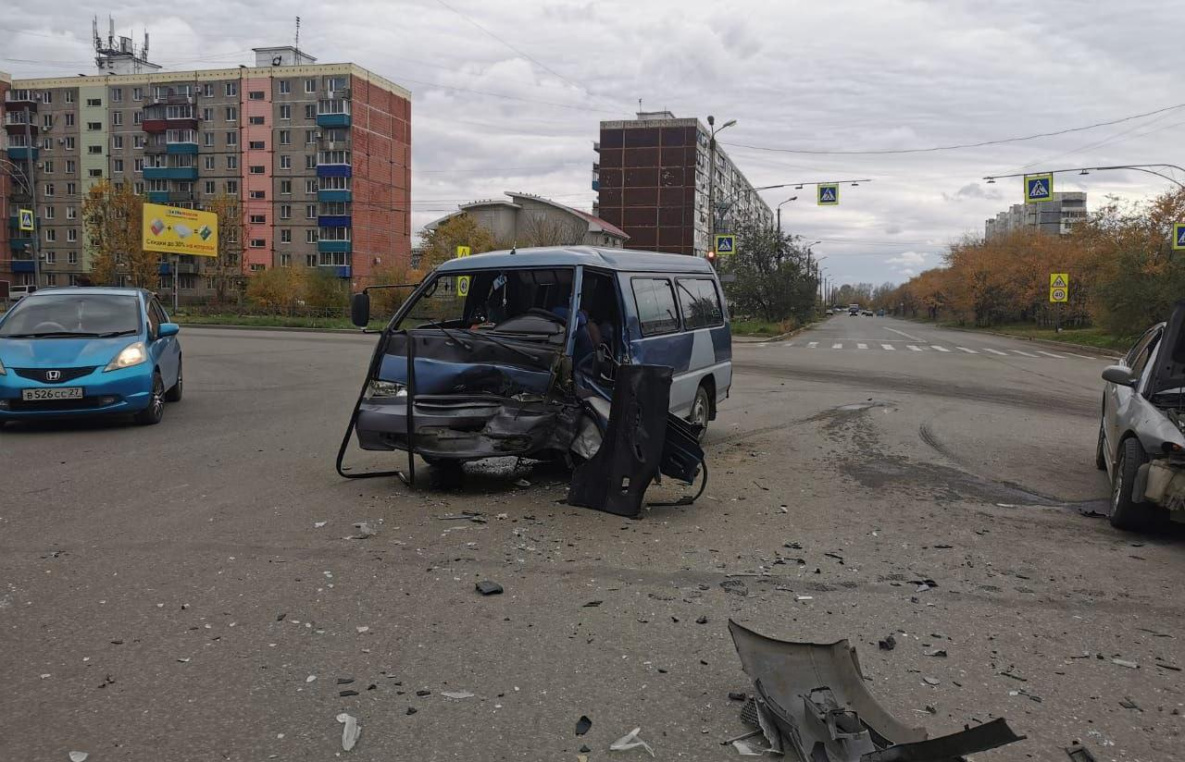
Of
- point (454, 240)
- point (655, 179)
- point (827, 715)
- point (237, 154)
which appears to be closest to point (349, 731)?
point (827, 715)

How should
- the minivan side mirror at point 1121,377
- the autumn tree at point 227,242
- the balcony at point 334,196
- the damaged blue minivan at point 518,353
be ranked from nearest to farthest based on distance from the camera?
the damaged blue minivan at point 518,353 → the minivan side mirror at point 1121,377 → the autumn tree at point 227,242 → the balcony at point 334,196

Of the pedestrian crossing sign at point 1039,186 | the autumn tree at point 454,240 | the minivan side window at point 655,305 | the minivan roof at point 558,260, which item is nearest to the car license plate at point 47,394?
the minivan roof at point 558,260

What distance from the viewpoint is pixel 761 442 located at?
33.5 ft

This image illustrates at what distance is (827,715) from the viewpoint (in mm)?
3143

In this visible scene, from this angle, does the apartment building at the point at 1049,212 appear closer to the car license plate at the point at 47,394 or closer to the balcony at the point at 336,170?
the balcony at the point at 336,170

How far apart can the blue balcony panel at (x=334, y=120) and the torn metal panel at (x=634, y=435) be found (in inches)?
3255

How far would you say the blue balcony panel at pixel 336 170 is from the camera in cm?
8300

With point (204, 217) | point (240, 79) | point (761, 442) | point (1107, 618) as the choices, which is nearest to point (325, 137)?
point (240, 79)

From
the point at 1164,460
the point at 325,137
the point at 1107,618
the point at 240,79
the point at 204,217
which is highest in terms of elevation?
the point at 240,79

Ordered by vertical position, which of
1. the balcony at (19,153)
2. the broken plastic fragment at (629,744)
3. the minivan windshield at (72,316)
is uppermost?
the balcony at (19,153)

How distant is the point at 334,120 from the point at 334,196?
688cm

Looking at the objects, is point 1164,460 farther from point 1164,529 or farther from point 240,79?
point 240,79

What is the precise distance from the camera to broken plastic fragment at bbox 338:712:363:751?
3.07 m

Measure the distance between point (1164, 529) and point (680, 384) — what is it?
14.0ft
